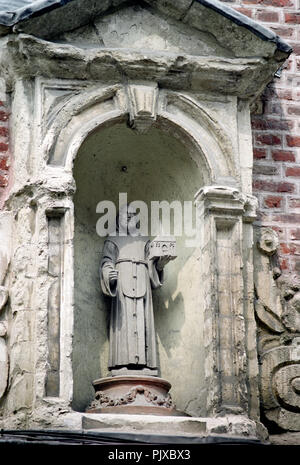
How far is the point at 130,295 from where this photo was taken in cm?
734

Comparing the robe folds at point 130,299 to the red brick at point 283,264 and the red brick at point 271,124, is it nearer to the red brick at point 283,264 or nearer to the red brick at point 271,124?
the red brick at point 283,264

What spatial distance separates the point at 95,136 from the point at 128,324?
104cm

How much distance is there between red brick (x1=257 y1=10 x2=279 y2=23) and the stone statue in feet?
4.69

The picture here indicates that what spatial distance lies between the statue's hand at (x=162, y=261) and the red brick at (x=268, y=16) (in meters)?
1.59

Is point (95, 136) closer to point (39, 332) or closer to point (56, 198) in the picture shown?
point (56, 198)

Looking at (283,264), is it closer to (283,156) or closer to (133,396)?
(283,156)

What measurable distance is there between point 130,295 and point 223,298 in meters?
0.52

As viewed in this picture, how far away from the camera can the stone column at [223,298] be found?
6.99 metres

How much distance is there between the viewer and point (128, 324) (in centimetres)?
728

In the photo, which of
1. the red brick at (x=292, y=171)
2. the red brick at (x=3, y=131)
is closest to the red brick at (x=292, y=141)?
the red brick at (x=292, y=171)

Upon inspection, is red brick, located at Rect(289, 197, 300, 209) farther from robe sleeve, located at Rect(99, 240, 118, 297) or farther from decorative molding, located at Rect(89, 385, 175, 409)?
decorative molding, located at Rect(89, 385, 175, 409)

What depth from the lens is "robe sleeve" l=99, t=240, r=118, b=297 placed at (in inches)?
290

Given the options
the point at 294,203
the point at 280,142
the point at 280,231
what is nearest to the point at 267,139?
the point at 280,142

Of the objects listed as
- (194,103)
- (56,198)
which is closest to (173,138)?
(194,103)
